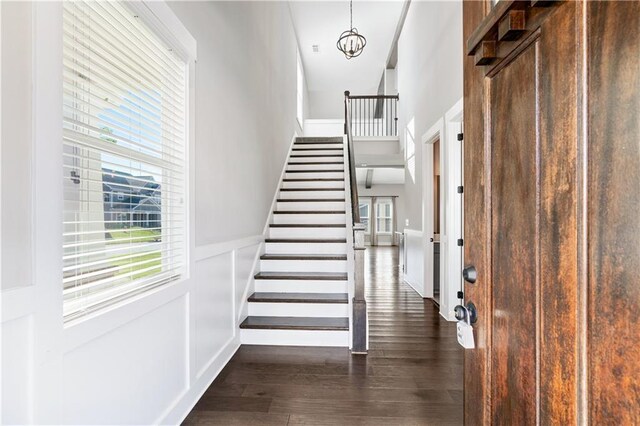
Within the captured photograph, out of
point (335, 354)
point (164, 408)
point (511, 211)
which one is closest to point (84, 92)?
point (511, 211)

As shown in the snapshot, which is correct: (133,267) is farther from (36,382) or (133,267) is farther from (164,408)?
(164,408)

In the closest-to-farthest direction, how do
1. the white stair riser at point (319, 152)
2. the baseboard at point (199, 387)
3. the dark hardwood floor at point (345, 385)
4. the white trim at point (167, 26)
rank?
the white trim at point (167, 26) < the baseboard at point (199, 387) < the dark hardwood floor at point (345, 385) < the white stair riser at point (319, 152)

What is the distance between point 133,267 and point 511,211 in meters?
1.48

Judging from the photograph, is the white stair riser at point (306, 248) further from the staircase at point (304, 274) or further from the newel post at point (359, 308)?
the newel post at point (359, 308)

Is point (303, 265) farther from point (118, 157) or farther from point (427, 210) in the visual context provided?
point (118, 157)

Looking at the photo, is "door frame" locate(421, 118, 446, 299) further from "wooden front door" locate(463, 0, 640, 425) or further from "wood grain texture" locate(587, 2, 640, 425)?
"wood grain texture" locate(587, 2, 640, 425)

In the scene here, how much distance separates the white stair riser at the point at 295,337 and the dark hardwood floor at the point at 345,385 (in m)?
0.06

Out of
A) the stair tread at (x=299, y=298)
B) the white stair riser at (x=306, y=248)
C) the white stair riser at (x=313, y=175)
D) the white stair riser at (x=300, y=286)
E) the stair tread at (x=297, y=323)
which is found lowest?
the stair tread at (x=297, y=323)

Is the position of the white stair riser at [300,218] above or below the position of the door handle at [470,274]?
above

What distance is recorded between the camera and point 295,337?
2.86 meters

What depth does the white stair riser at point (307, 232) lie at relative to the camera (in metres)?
4.05

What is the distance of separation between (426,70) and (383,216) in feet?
29.0

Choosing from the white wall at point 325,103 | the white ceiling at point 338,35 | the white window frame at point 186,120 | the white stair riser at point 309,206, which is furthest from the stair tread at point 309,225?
the white wall at point 325,103

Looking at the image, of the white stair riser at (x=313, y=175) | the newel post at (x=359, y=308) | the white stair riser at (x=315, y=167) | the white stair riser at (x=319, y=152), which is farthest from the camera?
the white stair riser at (x=319, y=152)
